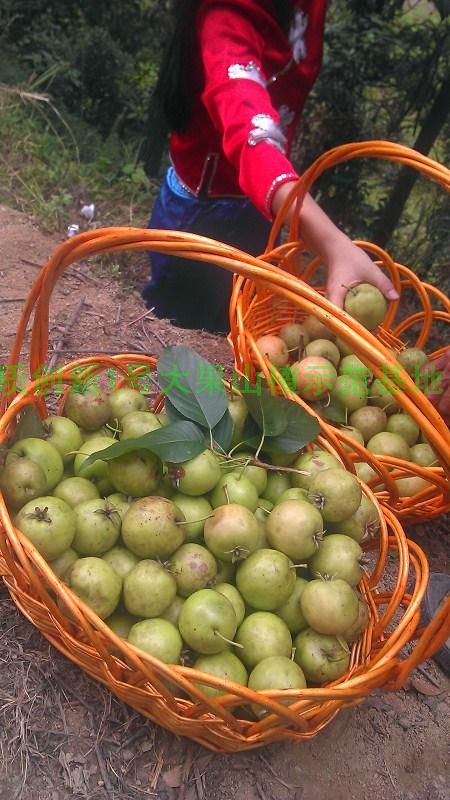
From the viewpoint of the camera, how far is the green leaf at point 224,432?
1625 mm

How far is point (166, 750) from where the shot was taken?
142 cm

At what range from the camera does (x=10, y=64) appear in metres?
4.94

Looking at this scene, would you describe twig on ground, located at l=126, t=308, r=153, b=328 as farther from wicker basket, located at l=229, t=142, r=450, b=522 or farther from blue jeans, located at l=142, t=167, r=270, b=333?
wicker basket, located at l=229, t=142, r=450, b=522

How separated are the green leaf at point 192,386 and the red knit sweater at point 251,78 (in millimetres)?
589

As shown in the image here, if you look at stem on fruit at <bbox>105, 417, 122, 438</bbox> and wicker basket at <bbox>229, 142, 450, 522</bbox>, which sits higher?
wicker basket at <bbox>229, 142, 450, 522</bbox>

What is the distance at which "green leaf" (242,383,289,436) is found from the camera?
5.28 ft

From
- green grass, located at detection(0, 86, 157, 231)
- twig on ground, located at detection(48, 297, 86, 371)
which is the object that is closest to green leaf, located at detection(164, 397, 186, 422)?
twig on ground, located at detection(48, 297, 86, 371)

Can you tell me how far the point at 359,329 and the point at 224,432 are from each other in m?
0.55

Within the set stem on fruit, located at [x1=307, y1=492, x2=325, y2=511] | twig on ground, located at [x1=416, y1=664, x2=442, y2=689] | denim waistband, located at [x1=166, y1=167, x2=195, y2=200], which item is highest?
denim waistband, located at [x1=166, y1=167, x2=195, y2=200]

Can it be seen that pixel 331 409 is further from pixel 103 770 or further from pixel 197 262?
pixel 103 770

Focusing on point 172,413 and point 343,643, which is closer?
point 343,643

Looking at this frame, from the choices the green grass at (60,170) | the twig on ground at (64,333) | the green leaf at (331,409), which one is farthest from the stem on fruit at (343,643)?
the green grass at (60,170)

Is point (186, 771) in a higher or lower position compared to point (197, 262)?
lower

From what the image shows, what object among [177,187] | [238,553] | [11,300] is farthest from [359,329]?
[11,300]
